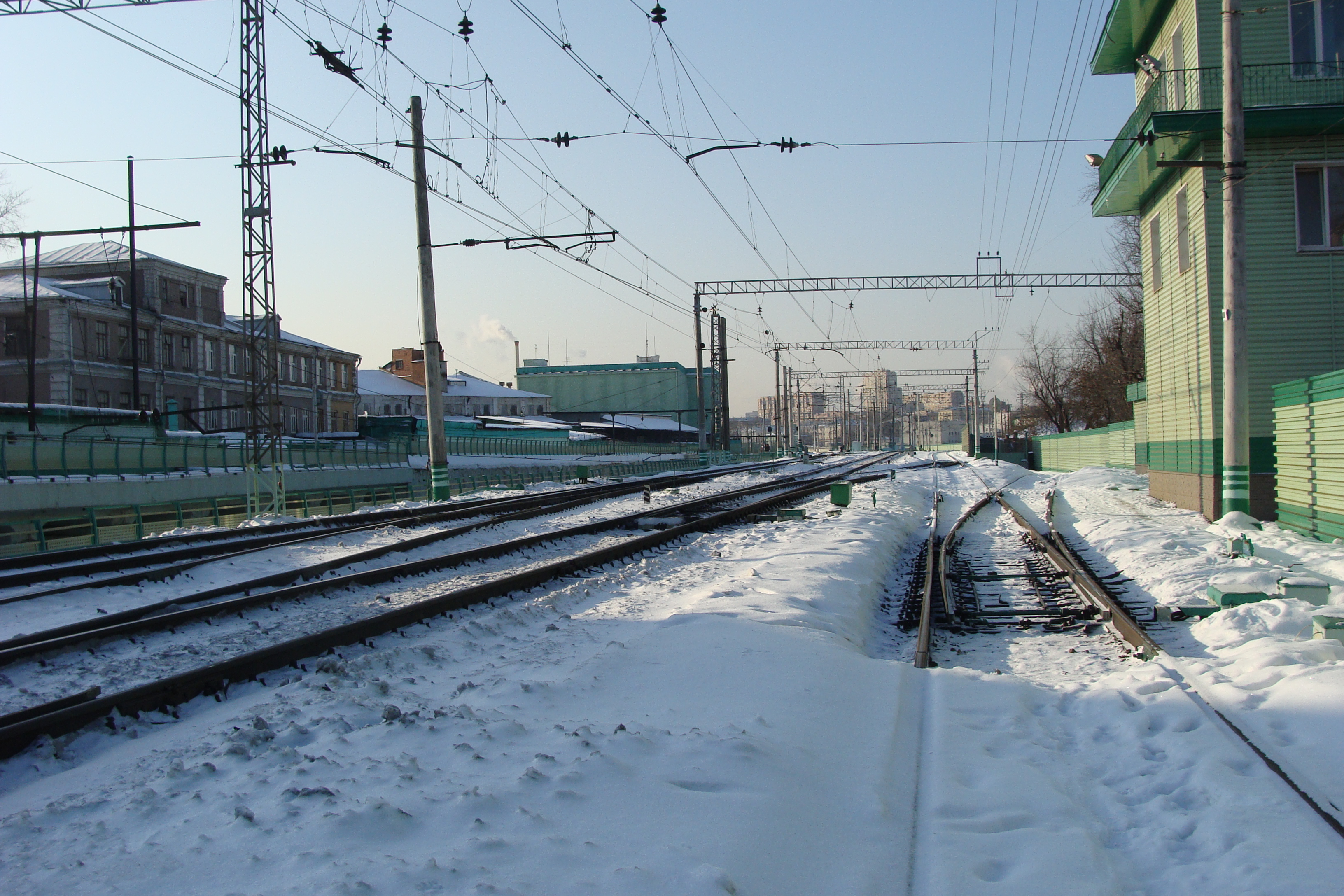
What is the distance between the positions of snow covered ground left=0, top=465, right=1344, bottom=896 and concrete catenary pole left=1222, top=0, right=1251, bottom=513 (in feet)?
25.5

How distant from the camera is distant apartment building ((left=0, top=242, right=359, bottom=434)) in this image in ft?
161

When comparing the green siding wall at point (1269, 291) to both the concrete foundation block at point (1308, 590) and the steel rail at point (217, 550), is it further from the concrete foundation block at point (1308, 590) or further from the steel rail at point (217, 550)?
the steel rail at point (217, 550)

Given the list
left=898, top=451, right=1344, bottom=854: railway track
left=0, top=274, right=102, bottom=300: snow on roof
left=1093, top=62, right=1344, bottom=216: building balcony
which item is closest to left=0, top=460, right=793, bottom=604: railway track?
left=898, top=451, right=1344, bottom=854: railway track

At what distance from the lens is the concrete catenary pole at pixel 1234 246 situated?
1403 cm

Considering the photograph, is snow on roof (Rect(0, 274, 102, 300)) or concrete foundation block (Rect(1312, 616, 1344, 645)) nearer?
concrete foundation block (Rect(1312, 616, 1344, 645))

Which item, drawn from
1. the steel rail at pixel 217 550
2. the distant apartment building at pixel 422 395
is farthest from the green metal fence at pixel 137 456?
the distant apartment building at pixel 422 395

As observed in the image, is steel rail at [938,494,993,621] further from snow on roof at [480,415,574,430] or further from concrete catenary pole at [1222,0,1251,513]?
snow on roof at [480,415,574,430]

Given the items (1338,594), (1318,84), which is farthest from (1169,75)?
(1338,594)

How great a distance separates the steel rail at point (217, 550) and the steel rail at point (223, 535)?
0.05 meters

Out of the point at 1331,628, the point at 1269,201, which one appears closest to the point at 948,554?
the point at 1331,628

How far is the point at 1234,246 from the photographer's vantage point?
1414 cm

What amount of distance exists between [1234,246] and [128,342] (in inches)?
2275

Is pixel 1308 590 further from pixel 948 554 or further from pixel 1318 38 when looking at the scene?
pixel 1318 38

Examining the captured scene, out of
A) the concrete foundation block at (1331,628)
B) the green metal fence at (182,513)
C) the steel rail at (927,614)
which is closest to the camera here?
the concrete foundation block at (1331,628)
